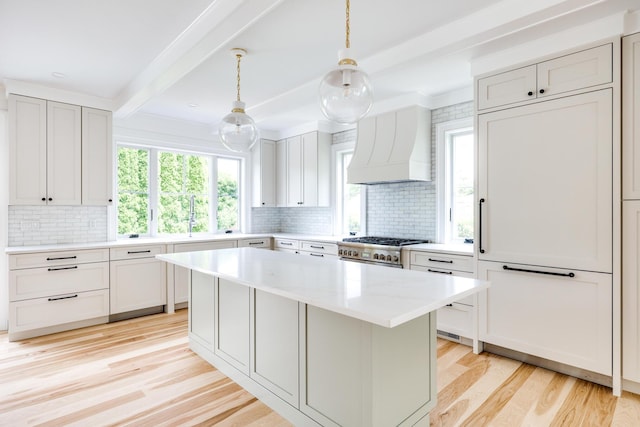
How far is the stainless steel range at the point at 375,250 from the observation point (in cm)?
382

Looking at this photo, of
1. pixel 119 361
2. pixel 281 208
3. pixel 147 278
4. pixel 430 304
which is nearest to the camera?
pixel 430 304

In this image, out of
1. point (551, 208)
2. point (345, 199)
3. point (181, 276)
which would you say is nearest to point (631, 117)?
point (551, 208)

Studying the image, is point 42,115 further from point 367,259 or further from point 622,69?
point 622,69

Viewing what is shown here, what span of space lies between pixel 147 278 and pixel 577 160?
4474mm

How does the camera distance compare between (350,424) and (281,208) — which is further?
(281,208)

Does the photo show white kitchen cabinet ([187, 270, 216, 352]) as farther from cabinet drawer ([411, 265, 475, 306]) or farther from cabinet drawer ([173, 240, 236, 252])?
cabinet drawer ([411, 265, 475, 306])

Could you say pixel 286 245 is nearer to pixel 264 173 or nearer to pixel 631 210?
pixel 264 173

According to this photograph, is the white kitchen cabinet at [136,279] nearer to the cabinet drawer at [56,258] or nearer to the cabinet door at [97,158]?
the cabinet drawer at [56,258]

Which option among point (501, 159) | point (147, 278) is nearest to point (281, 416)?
point (501, 159)

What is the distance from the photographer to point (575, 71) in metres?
2.60

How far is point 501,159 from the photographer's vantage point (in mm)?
2998

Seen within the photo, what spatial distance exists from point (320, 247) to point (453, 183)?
72.8 inches

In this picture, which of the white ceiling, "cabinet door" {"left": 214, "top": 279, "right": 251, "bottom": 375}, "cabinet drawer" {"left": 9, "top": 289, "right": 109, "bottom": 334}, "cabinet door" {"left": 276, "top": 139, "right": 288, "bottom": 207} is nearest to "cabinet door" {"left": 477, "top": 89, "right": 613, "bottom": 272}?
the white ceiling

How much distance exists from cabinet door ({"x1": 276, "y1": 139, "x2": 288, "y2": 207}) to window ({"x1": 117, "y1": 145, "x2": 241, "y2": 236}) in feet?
2.14
